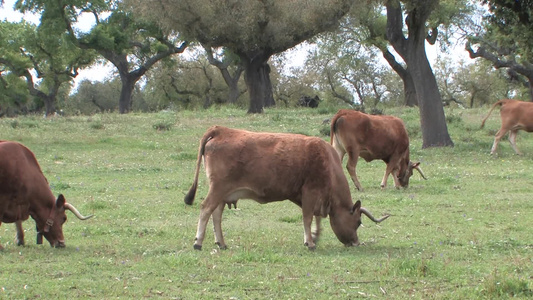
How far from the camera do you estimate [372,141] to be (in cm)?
1614

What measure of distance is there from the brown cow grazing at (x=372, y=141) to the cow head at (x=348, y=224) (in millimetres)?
5791

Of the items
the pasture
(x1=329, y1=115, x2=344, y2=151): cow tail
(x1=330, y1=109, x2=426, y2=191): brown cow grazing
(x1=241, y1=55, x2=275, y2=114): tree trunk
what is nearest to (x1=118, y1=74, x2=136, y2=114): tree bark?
(x1=241, y1=55, x2=275, y2=114): tree trunk

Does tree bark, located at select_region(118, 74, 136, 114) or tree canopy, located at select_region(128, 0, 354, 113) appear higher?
tree canopy, located at select_region(128, 0, 354, 113)

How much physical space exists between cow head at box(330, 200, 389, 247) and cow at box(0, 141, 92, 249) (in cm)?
361

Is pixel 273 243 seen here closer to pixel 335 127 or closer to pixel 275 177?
pixel 275 177

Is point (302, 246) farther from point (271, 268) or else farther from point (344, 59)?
point (344, 59)

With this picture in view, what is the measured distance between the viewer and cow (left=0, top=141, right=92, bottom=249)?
924cm

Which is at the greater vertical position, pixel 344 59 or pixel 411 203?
pixel 344 59

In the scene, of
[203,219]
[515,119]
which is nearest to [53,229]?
[203,219]

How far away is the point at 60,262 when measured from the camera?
843 centimetres

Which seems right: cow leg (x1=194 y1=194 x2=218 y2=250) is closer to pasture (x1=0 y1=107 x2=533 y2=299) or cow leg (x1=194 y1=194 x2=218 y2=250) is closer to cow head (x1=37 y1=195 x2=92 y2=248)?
pasture (x1=0 y1=107 x2=533 y2=299)

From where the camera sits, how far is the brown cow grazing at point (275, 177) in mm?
9438

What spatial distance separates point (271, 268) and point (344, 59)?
40.4m

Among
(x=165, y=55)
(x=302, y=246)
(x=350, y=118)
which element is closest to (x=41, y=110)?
(x=165, y=55)
